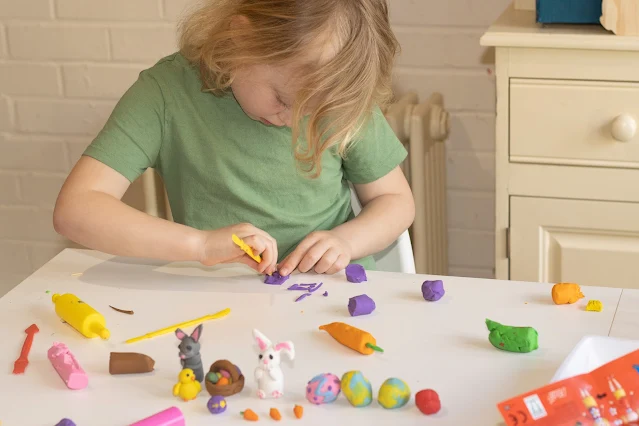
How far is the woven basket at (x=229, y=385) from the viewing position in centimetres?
78

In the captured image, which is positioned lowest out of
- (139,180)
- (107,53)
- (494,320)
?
(139,180)

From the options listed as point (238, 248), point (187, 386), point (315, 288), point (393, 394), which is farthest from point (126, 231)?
point (393, 394)

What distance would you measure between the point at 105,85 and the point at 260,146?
2.67ft

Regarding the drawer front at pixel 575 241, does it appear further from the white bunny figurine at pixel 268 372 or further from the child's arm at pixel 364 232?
the white bunny figurine at pixel 268 372

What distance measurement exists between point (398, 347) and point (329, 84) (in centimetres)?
35

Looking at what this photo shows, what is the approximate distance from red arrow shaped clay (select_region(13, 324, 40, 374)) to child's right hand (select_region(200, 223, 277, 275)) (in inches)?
9.0

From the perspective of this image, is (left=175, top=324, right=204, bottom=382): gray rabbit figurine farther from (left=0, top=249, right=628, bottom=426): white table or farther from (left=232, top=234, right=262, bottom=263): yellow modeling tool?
(left=232, top=234, right=262, bottom=263): yellow modeling tool

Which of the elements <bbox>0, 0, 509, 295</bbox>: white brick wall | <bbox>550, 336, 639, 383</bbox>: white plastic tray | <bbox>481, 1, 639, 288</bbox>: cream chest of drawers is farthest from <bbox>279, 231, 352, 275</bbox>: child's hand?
<bbox>0, 0, 509, 295</bbox>: white brick wall

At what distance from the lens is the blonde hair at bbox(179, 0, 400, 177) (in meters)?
1.05

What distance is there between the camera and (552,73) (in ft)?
4.68

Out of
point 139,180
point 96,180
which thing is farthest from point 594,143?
point 139,180

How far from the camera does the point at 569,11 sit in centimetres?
143

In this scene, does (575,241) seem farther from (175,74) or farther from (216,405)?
(216,405)

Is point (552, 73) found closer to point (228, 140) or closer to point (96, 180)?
point (228, 140)
